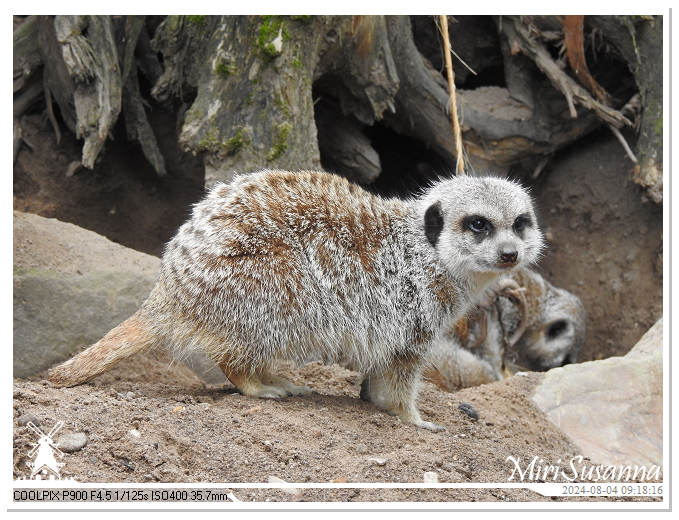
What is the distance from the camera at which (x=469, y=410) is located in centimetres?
457

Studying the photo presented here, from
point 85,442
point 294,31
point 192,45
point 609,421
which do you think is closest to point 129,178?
point 192,45

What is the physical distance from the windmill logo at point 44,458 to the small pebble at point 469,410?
251 cm

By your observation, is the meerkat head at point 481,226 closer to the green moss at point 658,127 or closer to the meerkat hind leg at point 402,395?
the meerkat hind leg at point 402,395

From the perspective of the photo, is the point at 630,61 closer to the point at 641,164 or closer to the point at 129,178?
the point at 641,164

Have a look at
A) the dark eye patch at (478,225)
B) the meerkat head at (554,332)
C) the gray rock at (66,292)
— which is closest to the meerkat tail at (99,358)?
the gray rock at (66,292)

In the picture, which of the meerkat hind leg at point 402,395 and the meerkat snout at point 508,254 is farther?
the meerkat hind leg at point 402,395

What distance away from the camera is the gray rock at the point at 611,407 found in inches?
168

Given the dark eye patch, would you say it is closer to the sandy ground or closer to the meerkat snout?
the meerkat snout

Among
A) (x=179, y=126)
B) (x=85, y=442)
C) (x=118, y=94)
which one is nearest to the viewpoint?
(x=85, y=442)

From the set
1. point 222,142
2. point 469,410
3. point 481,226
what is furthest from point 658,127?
point 222,142

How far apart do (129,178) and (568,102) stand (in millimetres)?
4331

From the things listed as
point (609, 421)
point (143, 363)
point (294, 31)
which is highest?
point (294, 31)

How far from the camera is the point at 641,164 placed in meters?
6.78

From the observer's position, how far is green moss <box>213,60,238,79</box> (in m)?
5.28
